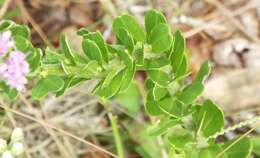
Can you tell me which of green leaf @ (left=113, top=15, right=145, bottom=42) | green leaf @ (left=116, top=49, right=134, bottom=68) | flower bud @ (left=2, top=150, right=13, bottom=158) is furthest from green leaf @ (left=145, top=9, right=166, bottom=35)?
flower bud @ (left=2, top=150, right=13, bottom=158)

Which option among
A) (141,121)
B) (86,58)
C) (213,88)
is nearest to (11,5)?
(141,121)

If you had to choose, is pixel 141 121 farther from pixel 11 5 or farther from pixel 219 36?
pixel 11 5

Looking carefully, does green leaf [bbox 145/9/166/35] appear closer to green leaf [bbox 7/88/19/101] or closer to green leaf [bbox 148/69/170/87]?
green leaf [bbox 148/69/170/87]

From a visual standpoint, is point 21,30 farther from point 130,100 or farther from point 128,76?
point 130,100

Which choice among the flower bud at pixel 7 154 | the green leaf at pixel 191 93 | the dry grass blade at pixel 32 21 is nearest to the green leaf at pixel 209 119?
the green leaf at pixel 191 93

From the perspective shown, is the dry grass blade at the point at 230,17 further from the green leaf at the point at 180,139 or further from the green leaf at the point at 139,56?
the green leaf at the point at 139,56

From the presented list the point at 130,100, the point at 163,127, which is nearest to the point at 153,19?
the point at 163,127
